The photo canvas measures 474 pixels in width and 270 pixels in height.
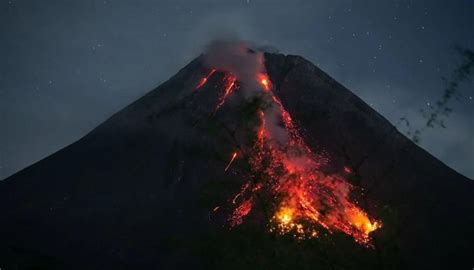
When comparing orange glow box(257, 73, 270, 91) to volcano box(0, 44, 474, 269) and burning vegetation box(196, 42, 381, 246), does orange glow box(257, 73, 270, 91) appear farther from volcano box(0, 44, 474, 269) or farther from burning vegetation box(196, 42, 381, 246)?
volcano box(0, 44, 474, 269)

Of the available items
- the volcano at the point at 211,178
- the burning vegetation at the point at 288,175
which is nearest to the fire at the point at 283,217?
the burning vegetation at the point at 288,175

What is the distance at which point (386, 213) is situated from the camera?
6344 mm

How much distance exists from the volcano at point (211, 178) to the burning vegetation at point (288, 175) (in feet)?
0.45

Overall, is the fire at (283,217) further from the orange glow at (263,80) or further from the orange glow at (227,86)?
the orange glow at (263,80)

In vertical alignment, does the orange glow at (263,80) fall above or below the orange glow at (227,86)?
above

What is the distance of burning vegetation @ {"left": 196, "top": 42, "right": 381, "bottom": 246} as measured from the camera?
945cm

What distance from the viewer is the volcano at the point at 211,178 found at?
72.8 feet

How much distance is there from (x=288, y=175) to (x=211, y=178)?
12887mm

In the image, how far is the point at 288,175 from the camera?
10477 millimetres

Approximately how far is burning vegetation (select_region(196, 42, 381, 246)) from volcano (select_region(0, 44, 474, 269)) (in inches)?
5.5

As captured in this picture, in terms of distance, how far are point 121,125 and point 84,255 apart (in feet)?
63.9

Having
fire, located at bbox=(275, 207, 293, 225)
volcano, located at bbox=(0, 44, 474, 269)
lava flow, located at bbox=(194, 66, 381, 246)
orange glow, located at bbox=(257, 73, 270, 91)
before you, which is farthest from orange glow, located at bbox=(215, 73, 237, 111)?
Answer: fire, located at bbox=(275, 207, 293, 225)

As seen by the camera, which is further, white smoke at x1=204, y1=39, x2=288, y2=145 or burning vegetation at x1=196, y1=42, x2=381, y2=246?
white smoke at x1=204, y1=39, x2=288, y2=145

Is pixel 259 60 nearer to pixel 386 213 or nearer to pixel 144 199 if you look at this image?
pixel 144 199
